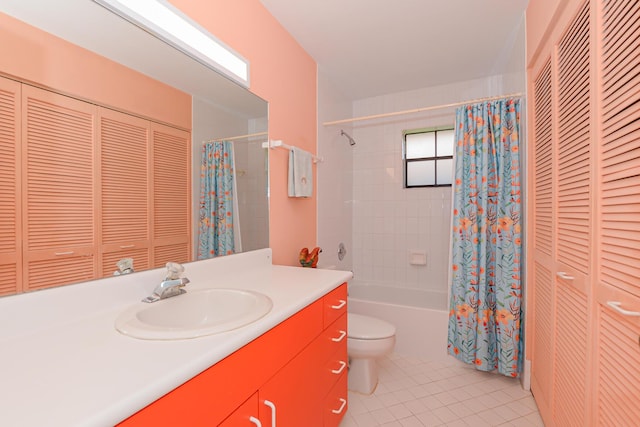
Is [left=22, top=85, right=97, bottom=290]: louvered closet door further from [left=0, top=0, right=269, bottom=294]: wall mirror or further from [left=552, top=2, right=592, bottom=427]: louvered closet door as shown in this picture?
[left=552, top=2, right=592, bottom=427]: louvered closet door

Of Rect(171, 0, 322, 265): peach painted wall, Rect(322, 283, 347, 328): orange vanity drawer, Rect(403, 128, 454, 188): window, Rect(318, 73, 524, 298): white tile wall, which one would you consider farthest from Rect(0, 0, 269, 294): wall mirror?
Rect(403, 128, 454, 188): window

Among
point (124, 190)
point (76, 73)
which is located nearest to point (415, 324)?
point (124, 190)

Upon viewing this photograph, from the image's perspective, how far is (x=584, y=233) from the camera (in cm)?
109

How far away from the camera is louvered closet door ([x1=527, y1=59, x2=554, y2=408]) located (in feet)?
4.87

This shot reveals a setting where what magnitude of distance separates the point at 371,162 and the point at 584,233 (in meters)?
2.30

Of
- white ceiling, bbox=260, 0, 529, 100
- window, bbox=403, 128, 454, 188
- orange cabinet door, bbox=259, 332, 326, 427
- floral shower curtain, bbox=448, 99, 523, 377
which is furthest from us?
window, bbox=403, 128, 454, 188

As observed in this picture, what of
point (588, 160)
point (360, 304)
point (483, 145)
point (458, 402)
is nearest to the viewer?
point (588, 160)

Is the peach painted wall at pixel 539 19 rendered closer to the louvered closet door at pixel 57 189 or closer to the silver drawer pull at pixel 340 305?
the silver drawer pull at pixel 340 305

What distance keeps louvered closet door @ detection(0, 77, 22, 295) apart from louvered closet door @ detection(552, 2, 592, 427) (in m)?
1.78

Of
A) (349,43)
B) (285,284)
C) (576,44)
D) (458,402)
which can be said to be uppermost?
(349,43)

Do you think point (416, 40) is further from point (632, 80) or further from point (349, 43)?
point (632, 80)

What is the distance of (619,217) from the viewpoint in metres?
0.86

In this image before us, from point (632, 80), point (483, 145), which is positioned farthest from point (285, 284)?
point (483, 145)

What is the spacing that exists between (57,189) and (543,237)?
2.16m
